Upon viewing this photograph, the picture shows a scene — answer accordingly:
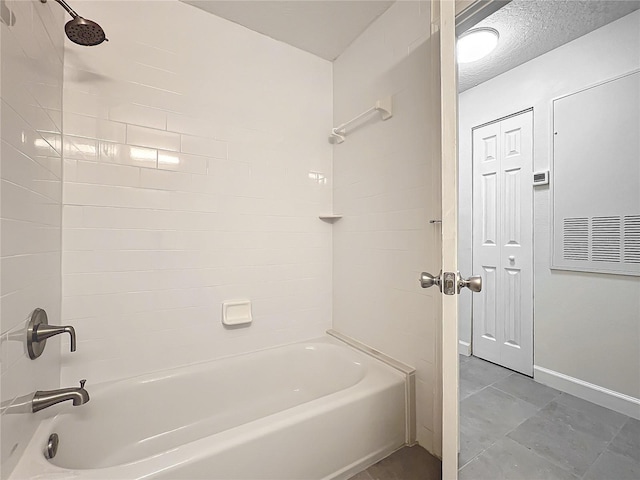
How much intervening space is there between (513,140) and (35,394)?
3267mm

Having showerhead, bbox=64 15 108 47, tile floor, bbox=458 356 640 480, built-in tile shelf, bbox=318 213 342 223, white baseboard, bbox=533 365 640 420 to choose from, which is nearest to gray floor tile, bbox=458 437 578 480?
tile floor, bbox=458 356 640 480

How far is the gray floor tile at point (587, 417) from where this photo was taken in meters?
1.65

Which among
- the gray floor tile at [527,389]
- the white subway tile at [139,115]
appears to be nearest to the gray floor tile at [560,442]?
the gray floor tile at [527,389]

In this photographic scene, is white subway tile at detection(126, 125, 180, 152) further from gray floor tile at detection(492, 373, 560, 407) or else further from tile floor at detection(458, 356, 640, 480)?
gray floor tile at detection(492, 373, 560, 407)

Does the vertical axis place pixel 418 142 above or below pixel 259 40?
below

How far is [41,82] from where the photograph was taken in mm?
1087

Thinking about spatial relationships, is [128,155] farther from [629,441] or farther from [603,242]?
[629,441]

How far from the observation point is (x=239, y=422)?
165 cm

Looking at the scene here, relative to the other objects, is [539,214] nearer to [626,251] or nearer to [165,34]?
[626,251]

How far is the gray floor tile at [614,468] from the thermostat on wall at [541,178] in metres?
1.74

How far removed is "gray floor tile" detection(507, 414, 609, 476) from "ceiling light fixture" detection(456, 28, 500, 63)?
7.94 feet

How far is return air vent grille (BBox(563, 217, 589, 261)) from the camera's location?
1.93 metres

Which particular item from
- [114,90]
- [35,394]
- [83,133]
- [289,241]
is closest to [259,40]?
[114,90]

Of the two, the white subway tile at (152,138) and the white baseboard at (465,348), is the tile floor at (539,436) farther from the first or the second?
the white subway tile at (152,138)
